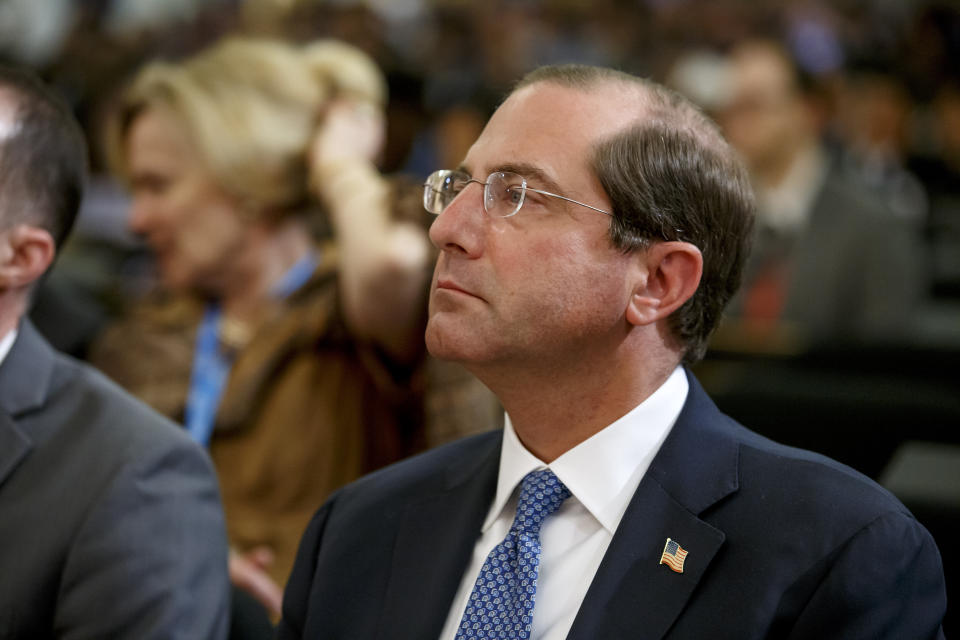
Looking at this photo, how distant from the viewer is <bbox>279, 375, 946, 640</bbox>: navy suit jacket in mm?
1227

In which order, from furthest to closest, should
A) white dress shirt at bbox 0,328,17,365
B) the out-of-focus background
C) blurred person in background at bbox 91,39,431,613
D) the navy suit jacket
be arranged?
the out-of-focus background → blurred person in background at bbox 91,39,431,613 → white dress shirt at bbox 0,328,17,365 → the navy suit jacket

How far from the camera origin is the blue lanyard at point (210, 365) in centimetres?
259

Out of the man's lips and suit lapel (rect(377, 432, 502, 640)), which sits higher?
the man's lips

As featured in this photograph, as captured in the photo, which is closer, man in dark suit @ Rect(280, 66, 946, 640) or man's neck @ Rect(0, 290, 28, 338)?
man in dark suit @ Rect(280, 66, 946, 640)

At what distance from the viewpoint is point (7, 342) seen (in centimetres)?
177

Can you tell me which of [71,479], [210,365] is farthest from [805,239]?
[71,479]

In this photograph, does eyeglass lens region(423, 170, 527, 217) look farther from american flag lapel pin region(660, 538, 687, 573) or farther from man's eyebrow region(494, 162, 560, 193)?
american flag lapel pin region(660, 538, 687, 573)

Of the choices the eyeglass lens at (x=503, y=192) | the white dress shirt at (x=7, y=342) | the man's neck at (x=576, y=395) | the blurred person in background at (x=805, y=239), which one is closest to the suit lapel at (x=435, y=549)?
the man's neck at (x=576, y=395)


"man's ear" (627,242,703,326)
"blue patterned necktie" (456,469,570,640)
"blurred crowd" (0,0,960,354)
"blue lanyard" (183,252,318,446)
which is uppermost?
"man's ear" (627,242,703,326)

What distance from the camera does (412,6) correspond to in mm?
9656

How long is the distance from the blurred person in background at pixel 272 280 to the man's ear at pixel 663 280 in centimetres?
94

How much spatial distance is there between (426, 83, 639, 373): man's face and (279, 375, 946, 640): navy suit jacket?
7.3 inches

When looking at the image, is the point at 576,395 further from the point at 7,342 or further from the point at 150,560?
the point at 7,342

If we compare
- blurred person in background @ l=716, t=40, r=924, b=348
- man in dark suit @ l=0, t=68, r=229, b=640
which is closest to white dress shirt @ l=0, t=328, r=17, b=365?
man in dark suit @ l=0, t=68, r=229, b=640
